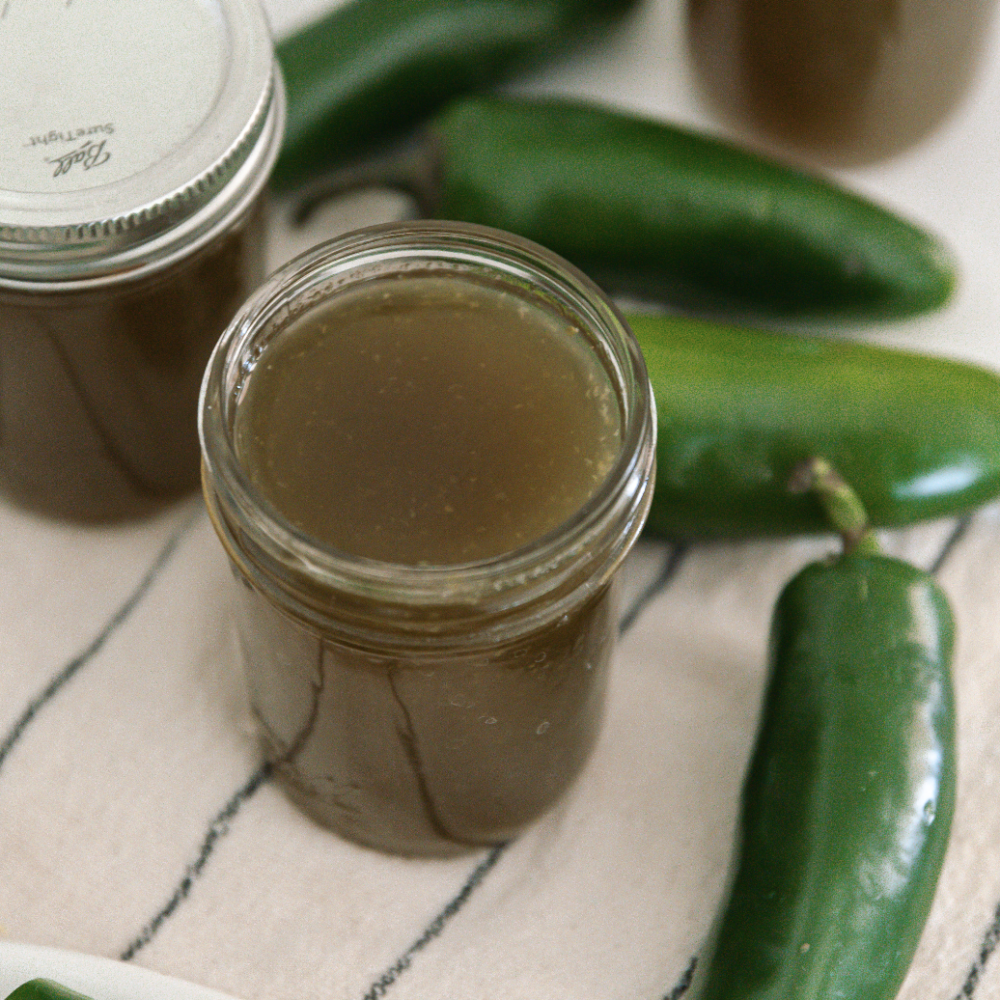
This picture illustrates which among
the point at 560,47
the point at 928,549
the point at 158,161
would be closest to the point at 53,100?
the point at 158,161

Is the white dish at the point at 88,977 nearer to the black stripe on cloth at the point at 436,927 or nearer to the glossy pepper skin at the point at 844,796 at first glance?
the black stripe on cloth at the point at 436,927

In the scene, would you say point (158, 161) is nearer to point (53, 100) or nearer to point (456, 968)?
point (53, 100)

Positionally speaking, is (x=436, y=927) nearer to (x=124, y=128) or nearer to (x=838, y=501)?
(x=838, y=501)

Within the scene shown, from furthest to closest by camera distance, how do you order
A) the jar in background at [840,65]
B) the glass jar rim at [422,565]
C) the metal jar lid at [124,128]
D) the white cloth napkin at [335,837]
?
the jar in background at [840,65], the white cloth napkin at [335,837], the metal jar lid at [124,128], the glass jar rim at [422,565]

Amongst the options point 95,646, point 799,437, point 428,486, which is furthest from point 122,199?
point 799,437

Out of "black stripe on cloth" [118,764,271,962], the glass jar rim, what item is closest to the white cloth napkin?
"black stripe on cloth" [118,764,271,962]

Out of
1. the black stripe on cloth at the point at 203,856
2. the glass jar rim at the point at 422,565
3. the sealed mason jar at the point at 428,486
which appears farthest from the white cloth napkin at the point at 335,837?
the glass jar rim at the point at 422,565
